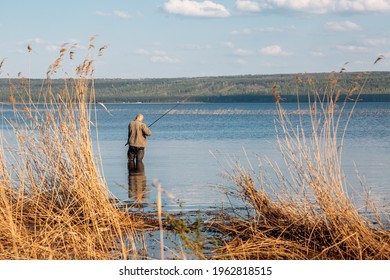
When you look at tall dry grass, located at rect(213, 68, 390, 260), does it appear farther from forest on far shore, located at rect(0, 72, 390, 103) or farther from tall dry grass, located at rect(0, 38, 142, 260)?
forest on far shore, located at rect(0, 72, 390, 103)

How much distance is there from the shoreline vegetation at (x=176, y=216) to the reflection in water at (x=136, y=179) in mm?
2846

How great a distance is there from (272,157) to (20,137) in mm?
12835

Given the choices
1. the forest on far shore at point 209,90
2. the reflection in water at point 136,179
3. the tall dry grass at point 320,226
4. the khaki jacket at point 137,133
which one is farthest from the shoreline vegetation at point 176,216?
the forest on far shore at point 209,90

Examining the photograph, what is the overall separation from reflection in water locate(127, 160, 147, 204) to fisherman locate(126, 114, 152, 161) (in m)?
0.19

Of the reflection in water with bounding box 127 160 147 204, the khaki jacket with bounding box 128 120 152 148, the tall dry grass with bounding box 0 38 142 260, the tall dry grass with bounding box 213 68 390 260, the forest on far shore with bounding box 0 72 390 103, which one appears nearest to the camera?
the tall dry grass with bounding box 213 68 390 260

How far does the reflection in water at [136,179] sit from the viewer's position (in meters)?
13.1

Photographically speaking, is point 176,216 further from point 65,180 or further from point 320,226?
point 320,226

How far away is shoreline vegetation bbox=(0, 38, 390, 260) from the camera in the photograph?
7266 mm

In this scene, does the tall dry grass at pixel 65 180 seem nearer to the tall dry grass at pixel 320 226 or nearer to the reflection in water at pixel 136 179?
the tall dry grass at pixel 320 226

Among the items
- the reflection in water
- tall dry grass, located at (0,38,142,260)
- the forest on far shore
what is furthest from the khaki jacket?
the forest on far shore

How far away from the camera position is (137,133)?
17.7 m

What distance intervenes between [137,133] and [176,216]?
7648 mm
